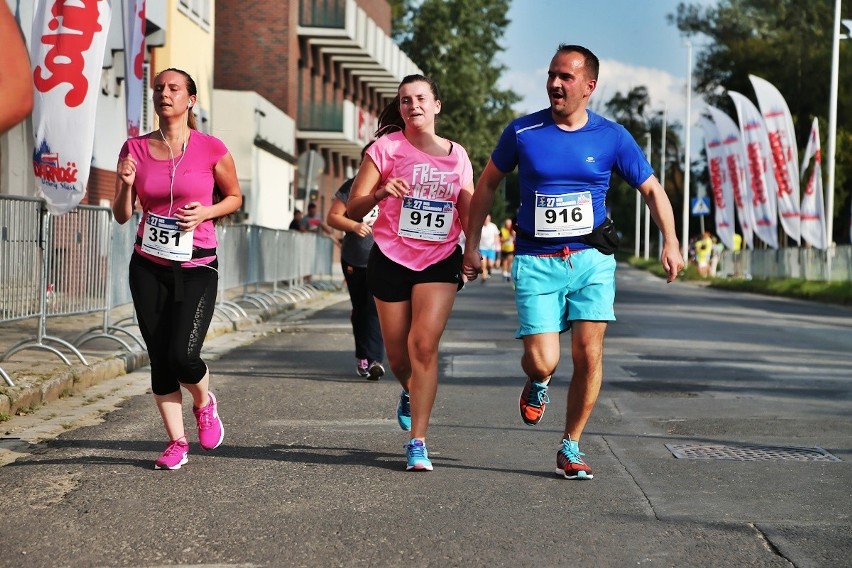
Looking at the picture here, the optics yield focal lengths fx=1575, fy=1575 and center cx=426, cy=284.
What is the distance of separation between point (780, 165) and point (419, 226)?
102ft

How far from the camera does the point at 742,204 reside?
140 ft

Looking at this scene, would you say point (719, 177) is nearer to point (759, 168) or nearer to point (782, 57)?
point (759, 168)

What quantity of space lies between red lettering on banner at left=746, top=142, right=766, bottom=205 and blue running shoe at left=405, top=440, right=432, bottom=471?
1301 inches

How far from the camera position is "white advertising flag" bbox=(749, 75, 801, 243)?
1459 inches

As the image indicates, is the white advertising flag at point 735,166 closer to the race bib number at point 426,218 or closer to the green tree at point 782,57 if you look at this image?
the green tree at point 782,57

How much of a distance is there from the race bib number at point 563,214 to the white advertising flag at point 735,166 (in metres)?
35.2

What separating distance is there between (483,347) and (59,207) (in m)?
5.89

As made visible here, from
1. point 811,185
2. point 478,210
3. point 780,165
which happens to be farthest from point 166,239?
point 780,165

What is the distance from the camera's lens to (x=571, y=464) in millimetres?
7090

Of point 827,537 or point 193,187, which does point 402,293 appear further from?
point 827,537

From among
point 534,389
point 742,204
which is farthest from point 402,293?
point 742,204

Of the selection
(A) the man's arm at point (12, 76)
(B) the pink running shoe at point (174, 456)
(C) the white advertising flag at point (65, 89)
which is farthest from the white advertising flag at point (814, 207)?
(A) the man's arm at point (12, 76)

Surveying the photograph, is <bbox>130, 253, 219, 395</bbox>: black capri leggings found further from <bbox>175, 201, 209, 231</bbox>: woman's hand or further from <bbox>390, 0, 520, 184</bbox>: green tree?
<bbox>390, 0, 520, 184</bbox>: green tree

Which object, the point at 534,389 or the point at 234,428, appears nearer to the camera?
the point at 534,389
